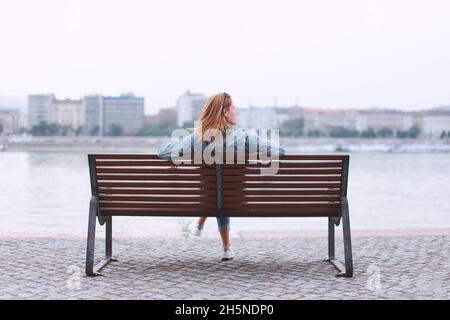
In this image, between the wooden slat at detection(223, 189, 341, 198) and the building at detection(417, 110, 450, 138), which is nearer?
the wooden slat at detection(223, 189, 341, 198)

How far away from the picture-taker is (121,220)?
12.1 m

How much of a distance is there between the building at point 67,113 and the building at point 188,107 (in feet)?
65.1

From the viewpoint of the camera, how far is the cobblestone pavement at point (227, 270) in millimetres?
4109

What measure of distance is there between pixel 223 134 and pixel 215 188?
15.3 inches

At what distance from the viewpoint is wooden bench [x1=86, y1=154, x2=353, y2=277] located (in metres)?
4.66

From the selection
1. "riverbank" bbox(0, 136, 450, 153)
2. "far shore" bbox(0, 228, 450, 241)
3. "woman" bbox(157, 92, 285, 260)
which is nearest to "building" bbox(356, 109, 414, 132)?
"riverbank" bbox(0, 136, 450, 153)

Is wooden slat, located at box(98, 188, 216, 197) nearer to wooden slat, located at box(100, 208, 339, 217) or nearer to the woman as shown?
wooden slat, located at box(100, 208, 339, 217)

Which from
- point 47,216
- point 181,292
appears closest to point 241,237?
point 181,292

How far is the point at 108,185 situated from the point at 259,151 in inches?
39.3

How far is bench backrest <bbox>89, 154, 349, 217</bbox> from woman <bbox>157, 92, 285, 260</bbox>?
0.33ft

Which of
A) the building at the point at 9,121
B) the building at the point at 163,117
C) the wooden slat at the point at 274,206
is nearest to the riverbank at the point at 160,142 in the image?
the building at the point at 9,121

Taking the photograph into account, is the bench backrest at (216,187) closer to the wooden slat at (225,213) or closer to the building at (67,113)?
the wooden slat at (225,213)

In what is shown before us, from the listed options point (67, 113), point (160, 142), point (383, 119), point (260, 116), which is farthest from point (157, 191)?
point (383, 119)
